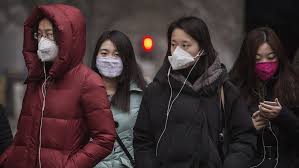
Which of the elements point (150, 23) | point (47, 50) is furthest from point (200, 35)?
point (150, 23)

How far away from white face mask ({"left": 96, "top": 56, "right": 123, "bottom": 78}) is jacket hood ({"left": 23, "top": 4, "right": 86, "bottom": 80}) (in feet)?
2.29

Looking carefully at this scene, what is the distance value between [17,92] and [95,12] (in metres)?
1.34

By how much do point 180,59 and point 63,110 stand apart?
0.82 m

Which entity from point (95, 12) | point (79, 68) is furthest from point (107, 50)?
point (95, 12)

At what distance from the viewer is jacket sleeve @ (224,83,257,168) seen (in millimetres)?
5082

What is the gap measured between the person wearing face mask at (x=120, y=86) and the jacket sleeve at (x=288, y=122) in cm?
107

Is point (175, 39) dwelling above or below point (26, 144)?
above

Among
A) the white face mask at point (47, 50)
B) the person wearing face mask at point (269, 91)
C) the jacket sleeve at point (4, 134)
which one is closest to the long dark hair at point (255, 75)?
the person wearing face mask at point (269, 91)

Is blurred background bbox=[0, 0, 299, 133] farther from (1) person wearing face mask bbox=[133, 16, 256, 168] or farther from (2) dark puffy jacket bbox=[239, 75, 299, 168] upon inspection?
(1) person wearing face mask bbox=[133, 16, 256, 168]

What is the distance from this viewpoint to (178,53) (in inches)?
200

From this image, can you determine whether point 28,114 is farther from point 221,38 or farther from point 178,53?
point 221,38

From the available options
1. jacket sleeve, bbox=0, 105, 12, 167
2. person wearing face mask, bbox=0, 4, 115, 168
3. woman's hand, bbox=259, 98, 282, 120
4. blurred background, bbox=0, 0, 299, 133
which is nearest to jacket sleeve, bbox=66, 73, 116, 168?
person wearing face mask, bbox=0, 4, 115, 168

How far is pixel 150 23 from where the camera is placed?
9.50 metres

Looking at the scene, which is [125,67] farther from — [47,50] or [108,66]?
[47,50]
